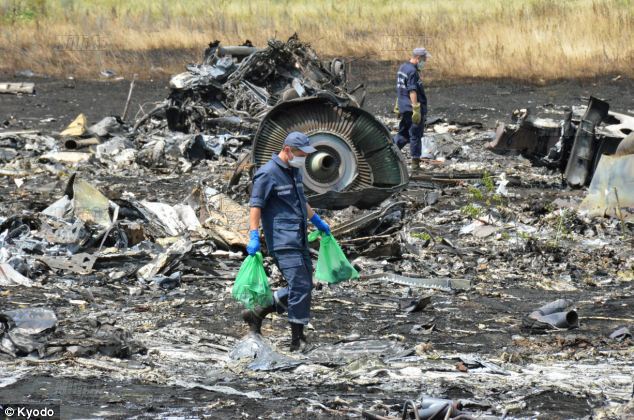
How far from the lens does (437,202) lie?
1330 cm

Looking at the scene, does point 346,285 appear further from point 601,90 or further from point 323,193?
point 601,90

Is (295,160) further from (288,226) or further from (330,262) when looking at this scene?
(330,262)

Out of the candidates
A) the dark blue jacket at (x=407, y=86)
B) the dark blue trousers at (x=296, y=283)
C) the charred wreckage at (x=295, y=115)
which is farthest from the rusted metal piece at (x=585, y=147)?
the dark blue trousers at (x=296, y=283)

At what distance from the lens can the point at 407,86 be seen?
48.3 feet

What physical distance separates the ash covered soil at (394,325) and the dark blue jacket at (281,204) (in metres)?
0.71

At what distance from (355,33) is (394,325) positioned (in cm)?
2100

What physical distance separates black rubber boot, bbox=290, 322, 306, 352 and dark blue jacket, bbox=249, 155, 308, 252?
1.70 feet

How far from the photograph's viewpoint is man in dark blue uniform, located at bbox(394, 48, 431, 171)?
1466cm

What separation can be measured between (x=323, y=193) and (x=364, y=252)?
6.47 feet

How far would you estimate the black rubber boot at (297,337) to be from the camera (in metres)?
7.37

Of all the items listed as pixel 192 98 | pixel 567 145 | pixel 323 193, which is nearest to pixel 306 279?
pixel 323 193

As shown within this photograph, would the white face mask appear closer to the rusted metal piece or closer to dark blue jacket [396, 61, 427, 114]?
the rusted metal piece

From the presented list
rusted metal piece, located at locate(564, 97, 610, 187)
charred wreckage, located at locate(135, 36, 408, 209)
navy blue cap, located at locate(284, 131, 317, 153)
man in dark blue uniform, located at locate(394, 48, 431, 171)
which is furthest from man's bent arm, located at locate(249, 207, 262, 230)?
man in dark blue uniform, located at locate(394, 48, 431, 171)

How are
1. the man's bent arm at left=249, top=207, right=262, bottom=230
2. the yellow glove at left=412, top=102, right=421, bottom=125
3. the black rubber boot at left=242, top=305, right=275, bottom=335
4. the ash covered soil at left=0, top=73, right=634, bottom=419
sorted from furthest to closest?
the yellow glove at left=412, top=102, right=421, bottom=125 → the black rubber boot at left=242, top=305, right=275, bottom=335 → the man's bent arm at left=249, top=207, right=262, bottom=230 → the ash covered soil at left=0, top=73, right=634, bottom=419
